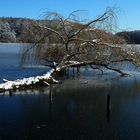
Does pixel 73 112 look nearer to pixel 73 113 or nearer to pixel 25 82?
pixel 73 113

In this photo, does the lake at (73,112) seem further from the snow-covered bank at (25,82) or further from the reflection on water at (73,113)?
the snow-covered bank at (25,82)

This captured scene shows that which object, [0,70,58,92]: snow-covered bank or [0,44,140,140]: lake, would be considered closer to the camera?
[0,44,140,140]: lake

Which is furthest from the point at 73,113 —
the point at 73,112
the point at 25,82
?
the point at 25,82

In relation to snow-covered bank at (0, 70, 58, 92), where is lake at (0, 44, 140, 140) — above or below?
below

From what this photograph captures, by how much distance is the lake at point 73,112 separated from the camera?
52.9 feet

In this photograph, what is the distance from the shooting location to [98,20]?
3228 cm

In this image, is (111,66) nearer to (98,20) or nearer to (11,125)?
(98,20)

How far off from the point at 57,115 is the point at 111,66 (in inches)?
648

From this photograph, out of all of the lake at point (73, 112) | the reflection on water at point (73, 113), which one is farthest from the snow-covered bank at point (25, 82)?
the reflection on water at point (73, 113)

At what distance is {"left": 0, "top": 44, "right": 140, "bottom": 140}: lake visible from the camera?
16.1 meters

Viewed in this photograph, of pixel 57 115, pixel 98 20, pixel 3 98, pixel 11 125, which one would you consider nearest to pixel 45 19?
pixel 98 20

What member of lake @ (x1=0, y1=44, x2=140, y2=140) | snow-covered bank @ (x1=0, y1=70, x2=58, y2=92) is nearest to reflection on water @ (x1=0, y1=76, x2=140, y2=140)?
lake @ (x1=0, y1=44, x2=140, y2=140)

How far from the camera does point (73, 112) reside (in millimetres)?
20484

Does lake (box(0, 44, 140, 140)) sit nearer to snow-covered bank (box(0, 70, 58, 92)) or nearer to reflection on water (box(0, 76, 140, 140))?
reflection on water (box(0, 76, 140, 140))
